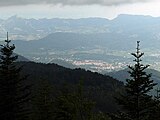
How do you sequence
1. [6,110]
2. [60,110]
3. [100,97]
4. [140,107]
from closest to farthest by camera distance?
[140,107] → [6,110] → [60,110] → [100,97]

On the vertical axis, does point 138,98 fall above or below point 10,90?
above

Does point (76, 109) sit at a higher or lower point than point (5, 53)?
lower

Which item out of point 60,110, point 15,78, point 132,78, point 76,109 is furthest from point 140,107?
point 60,110

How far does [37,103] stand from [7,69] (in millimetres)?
9061

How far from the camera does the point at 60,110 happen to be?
31.2 m

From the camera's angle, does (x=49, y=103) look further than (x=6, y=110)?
Yes

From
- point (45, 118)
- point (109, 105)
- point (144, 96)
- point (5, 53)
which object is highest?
point (5, 53)

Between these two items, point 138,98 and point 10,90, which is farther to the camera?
point 10,90

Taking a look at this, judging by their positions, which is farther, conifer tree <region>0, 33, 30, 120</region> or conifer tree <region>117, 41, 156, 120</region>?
conifer tree <region>0, 33, 30, 120</region>

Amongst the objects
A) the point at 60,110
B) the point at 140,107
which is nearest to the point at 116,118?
the point at 140,107

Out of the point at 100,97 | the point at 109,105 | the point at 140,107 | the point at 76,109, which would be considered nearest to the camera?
the point at 140,107

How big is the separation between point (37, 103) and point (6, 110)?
8768 millimetres

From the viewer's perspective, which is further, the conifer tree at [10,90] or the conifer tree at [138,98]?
the conifer tree at [10,90]

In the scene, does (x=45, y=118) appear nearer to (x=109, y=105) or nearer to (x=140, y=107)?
(x=140, y=107)
